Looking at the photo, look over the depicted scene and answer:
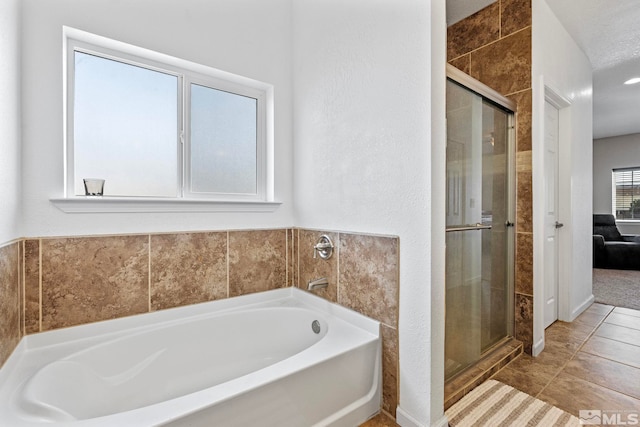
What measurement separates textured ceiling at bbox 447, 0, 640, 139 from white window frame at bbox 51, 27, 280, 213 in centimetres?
170

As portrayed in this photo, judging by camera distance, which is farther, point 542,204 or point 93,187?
point 542,204

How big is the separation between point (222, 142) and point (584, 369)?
2.72 metres

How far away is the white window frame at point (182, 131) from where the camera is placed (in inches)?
57.8

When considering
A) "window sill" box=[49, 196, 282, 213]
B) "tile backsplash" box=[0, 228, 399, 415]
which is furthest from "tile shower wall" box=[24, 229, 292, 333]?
"window sill" box=[49, 196, 282, 213]

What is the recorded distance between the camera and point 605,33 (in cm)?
254

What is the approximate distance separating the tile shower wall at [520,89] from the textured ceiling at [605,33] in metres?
0.26

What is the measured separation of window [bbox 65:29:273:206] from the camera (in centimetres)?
155

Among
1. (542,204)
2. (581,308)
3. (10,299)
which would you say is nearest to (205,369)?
(10,299)

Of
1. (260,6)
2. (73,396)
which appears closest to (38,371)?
(73,396)

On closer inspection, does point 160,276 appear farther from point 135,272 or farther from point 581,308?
point 581,308

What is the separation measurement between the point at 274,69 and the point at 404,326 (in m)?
1.84

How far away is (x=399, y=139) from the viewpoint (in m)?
1.37

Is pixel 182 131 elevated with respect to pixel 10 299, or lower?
elevated

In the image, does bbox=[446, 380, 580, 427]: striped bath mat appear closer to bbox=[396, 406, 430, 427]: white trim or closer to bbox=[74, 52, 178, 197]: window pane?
bbox=[396, 406, 430, 427]: white trim
